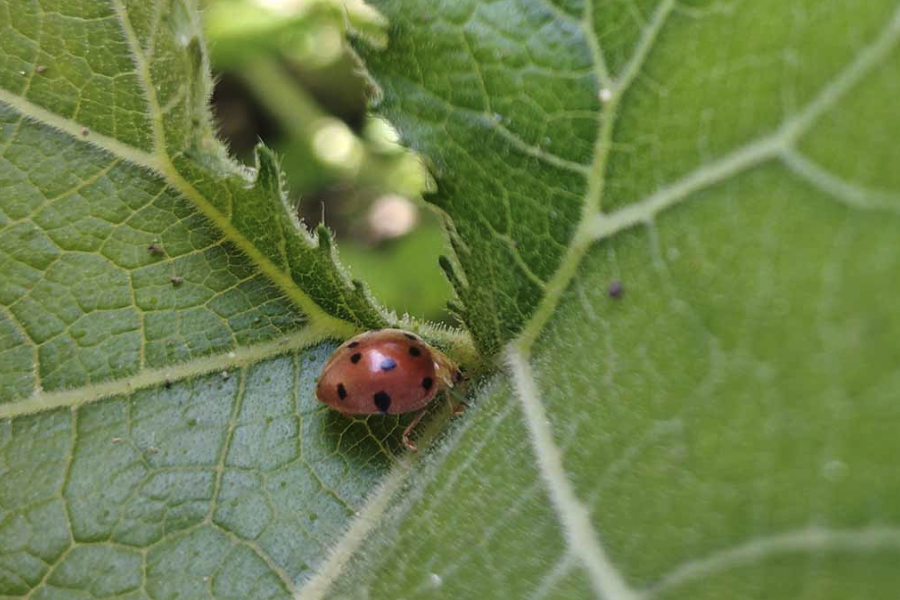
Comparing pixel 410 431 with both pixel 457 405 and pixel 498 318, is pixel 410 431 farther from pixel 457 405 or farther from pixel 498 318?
pixel 498 318

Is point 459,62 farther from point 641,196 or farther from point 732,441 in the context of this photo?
point 732,441

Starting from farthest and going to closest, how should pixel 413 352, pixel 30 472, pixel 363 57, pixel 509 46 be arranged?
pixel 413 352 < pixel 30 472 < pixel 363 57 < pixel 509 46

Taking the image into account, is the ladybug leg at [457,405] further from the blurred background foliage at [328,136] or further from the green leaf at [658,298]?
the blurred background foliage at [328,136]

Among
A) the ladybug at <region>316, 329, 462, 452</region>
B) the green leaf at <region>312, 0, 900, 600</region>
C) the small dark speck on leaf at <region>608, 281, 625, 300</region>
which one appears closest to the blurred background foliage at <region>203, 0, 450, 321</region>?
the ladybug at <region>316, 329, 462, 452</region>

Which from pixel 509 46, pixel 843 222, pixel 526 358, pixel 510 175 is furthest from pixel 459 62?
pixel 843 222

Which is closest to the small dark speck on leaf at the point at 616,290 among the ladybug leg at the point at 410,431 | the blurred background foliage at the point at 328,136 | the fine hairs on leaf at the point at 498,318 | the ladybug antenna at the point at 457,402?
the fine hairs on leaf at the point at 498,318

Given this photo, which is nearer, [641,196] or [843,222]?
[843,222]
